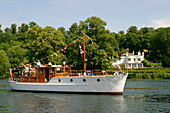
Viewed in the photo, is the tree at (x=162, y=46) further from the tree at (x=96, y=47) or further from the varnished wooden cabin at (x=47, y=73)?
the varnished wooden cabin at (x=47, y=73)

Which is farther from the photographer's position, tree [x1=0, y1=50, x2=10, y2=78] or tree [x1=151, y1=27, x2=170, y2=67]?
tree [x1=151, y1=27, x2=170, y2=67]

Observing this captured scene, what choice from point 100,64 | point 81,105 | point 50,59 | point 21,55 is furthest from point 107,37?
point 81,105

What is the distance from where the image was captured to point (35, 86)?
3856 centimetres

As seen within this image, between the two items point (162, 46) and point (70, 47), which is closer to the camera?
point (70, 47)

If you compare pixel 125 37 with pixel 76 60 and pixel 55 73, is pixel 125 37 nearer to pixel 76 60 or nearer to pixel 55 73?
pixel 76 60

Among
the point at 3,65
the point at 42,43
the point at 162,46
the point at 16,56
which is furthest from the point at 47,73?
the point at 162,46

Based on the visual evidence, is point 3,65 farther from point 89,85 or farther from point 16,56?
point 89,85

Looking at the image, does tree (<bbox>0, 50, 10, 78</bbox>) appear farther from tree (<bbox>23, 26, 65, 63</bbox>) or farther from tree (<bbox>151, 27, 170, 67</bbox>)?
tree (<bbox>151, 27, 170, 67</bbox>)

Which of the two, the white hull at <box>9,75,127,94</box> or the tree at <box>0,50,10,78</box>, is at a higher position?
the tree at <box>0,50,10,78</box>

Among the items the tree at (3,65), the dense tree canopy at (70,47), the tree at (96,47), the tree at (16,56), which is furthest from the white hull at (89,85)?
the tree at (16,56)

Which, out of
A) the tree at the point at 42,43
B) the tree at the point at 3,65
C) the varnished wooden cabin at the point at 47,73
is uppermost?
the tree at the point at 42,43

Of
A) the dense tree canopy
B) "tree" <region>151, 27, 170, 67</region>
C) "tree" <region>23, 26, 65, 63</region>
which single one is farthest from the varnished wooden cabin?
"tree" <region>151, 27, 170, 67</region>

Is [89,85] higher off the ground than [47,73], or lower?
lower

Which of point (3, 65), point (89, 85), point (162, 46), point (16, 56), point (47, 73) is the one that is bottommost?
point (89, 85)
